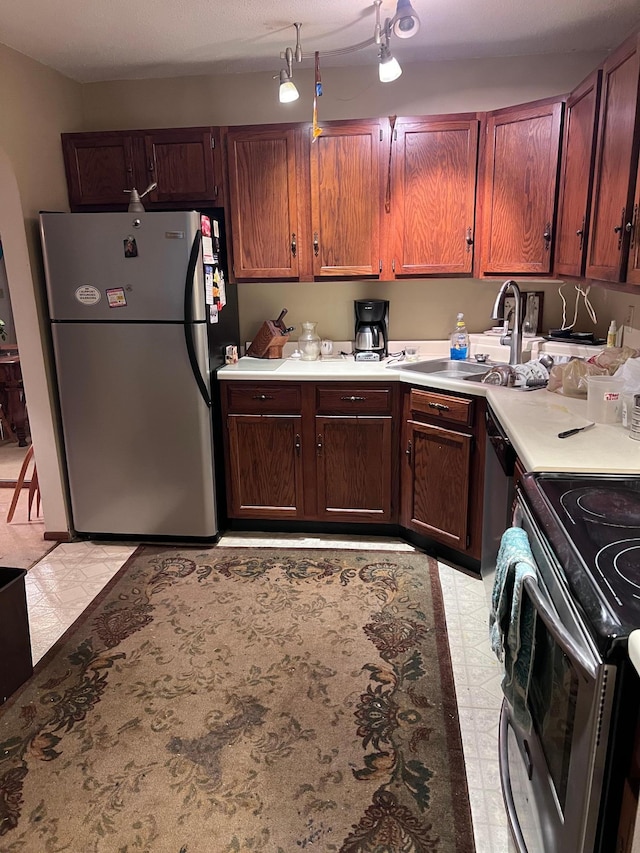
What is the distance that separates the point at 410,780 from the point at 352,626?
31.5 inches

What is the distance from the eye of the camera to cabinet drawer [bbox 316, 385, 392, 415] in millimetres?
3131

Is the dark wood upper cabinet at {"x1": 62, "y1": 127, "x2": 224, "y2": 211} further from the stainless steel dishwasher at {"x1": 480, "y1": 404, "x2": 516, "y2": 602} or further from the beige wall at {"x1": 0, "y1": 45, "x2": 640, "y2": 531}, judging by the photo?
the stainless steel dishwasher at {"x1": 480, "y1": 404, "x2": 516, "y2": 602}

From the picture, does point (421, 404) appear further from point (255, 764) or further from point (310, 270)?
point (255, 764)

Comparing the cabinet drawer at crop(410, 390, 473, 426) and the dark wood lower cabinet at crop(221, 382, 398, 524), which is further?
the dark wood lower cabinet at crop(221, 382, 398, 524)

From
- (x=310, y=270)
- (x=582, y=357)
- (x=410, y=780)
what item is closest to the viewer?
(x=410, y=780)

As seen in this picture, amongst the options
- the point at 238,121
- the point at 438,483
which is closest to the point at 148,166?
the point at 238,121

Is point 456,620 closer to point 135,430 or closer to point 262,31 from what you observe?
point 135,430

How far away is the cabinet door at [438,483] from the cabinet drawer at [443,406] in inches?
2.7

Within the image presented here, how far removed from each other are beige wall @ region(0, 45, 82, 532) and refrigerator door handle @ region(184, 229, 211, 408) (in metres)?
0.78

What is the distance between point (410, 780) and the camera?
180cm

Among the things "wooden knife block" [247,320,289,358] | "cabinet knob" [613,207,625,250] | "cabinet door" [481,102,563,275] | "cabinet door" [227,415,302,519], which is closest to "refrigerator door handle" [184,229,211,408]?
"cabinet door" [227,415,302,519]

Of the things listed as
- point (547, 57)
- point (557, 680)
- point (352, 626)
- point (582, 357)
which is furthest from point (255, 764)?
→ point (547, 57)

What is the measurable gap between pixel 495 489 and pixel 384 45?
1841mm

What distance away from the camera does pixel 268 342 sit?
352 cm
